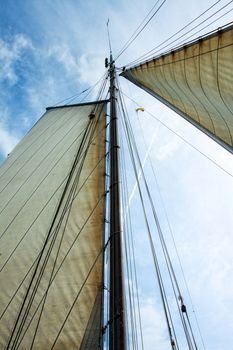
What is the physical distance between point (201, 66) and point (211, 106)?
0.74m

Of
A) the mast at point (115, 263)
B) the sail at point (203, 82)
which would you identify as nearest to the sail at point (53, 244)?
the mast at point (115, 263)

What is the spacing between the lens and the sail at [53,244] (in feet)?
14.4

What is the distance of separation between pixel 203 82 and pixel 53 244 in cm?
384

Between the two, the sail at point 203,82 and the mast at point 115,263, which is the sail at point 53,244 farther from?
the sail at point 203,82

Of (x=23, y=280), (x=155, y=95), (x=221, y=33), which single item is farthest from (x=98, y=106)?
(x=23, y=280)

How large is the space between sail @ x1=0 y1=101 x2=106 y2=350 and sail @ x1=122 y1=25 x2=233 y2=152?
2243 millimetres

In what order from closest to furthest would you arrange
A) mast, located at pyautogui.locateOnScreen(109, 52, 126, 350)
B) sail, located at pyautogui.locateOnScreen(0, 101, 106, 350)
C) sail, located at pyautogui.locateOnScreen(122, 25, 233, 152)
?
mast, located at pyautogui.locateOnScreen(109, 52, 126, 350), sail, located at pyautogui.locateOnScreen(0, 101, 106, 350), sail, located at pyautogui.locateOnScreen(122, 25, 233, 152)

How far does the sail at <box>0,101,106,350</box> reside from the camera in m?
4.39

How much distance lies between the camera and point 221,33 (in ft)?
16.3

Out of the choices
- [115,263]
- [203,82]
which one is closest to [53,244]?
[115,263]

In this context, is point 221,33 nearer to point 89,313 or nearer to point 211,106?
point 211,106

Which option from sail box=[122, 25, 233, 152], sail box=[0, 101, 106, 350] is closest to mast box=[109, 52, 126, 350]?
sail box=[0, 101, 106, 350]

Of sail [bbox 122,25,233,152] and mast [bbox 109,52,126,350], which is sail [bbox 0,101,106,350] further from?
sail [bbox 122,25,233,152]

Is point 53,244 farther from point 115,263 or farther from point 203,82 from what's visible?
point 203,82
